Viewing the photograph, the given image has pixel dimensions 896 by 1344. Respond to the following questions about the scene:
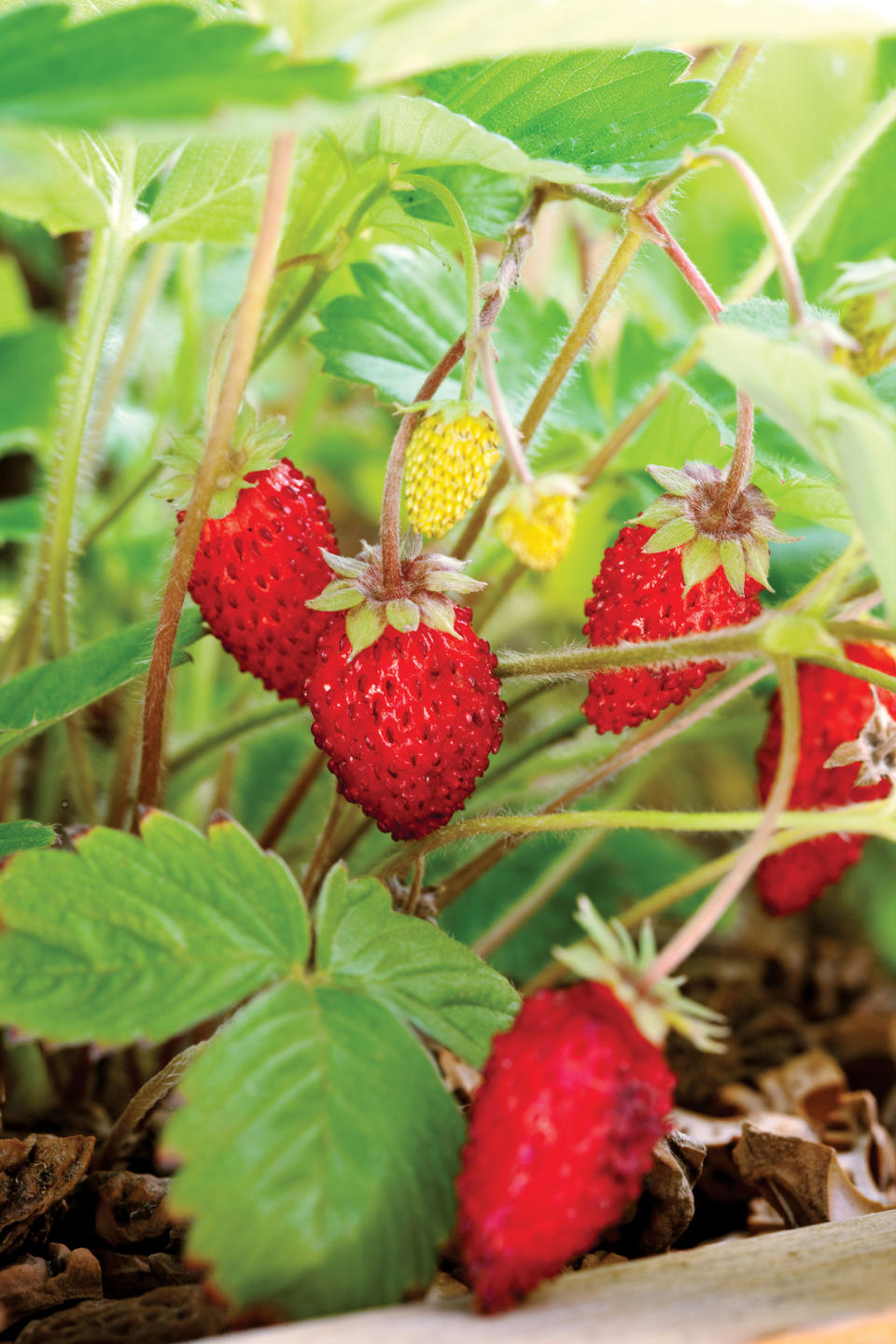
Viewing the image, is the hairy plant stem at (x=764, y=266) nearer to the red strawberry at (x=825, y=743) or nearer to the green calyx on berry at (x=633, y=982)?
the red strawberry at (x=825, y=743)

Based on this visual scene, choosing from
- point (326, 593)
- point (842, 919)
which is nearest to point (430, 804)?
point (326, 593)

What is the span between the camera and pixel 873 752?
696 mm

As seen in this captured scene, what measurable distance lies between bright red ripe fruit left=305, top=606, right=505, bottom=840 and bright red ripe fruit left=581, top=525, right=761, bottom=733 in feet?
0.26

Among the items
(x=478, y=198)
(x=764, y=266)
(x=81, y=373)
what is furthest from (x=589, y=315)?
(x=81, y=373)

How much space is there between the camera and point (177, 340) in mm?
1486

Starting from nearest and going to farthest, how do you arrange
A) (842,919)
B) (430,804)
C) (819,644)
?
(819,644), (430,804), (842,919)

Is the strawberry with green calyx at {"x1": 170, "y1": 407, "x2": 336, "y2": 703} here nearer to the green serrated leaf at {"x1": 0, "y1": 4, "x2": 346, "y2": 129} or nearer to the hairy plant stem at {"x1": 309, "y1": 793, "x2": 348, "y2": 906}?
the hairy plant stem at {"x1": 309, "y1": 793, "x2": 348, "y2": 906}

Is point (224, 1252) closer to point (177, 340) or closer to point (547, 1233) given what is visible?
point (547, 1233)

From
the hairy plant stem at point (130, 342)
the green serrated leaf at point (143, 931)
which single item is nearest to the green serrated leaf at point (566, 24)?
the green serrated leaf at point (143, 931)

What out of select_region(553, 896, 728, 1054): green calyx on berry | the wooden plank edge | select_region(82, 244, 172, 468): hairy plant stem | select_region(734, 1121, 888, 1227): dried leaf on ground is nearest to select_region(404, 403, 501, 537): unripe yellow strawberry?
select_region(553, 896, 728, 1054): green calyx on berry

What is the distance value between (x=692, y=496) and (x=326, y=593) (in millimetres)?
211

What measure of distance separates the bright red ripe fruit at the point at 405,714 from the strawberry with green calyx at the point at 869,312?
0.23 metres

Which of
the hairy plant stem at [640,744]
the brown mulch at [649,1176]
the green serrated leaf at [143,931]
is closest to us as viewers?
the green serrated leaf at [143,931]

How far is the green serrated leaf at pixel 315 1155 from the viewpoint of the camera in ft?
1.41
